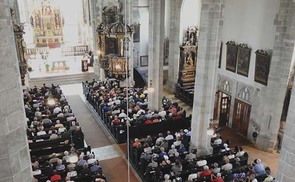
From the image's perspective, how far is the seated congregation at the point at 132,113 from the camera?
15156 mm

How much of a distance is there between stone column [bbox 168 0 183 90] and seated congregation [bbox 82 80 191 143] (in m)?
3.68

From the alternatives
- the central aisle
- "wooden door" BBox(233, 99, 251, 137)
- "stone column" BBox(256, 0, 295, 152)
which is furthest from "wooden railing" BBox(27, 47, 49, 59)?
"stone column" BBox(256, 0, 295, 152)

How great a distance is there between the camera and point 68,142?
44.3 feet

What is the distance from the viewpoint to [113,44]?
19.0m

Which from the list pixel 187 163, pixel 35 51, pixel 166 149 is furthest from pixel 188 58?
pixel 35 51

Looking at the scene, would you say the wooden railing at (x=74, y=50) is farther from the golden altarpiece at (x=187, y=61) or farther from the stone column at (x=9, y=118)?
the stone column at (x=9, y=118)

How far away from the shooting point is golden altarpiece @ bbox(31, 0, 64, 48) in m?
28.9

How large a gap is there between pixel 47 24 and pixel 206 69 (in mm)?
21973

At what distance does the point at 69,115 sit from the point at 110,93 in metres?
3.62

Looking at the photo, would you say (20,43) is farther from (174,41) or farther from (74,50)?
(74,50)

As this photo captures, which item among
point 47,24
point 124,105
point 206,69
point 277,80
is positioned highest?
point 47,24

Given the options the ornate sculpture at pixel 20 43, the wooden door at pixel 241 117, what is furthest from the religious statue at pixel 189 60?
the ornate sculpture at pixel 20 43

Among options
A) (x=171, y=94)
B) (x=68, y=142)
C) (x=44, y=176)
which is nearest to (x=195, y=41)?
(x=171, y=94)

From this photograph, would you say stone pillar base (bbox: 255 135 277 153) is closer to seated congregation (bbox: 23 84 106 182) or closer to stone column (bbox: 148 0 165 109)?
stone column (bbox: 148 0 165 109)
